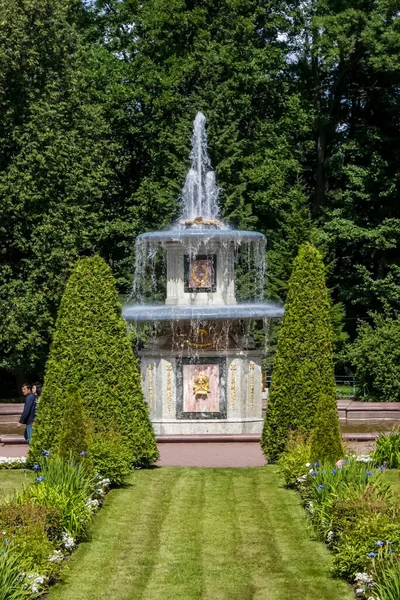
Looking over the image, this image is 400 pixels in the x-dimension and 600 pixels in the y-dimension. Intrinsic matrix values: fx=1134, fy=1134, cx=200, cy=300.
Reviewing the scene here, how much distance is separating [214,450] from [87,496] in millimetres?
9145

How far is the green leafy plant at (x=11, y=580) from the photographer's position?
10.0 m

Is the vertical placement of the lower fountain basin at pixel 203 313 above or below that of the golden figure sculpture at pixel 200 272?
below

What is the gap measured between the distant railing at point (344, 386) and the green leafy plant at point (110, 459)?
54.3 ft

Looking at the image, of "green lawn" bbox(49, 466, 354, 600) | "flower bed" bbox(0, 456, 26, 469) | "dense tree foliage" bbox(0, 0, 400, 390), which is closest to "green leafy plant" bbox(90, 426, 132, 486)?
"green lawn" bbox(49, 466, 354, 600)

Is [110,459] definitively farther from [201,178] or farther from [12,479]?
[201,178]

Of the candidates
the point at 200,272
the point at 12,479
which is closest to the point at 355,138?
the point at 200,272

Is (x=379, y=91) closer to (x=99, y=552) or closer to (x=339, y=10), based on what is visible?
(x=339, y=10)

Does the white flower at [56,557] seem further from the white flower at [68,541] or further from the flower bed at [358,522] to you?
the flower bed at [358,522]

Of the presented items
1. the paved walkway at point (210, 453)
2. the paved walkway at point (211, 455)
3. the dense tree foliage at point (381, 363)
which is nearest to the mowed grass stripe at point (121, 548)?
the paved walkway at point (211, 455)

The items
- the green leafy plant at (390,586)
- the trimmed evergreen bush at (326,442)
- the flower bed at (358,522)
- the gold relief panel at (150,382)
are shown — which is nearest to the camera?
the green leafy plant at (390,586)

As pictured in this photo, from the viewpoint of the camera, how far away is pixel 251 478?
1884 cm

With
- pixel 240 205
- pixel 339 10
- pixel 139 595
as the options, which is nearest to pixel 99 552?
pixel 139 595

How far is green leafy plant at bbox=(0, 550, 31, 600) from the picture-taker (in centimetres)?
1002

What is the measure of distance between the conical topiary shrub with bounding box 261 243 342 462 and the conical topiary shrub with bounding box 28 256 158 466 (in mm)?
2249
